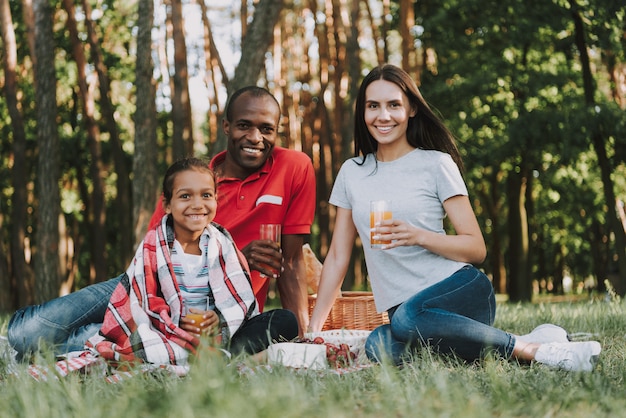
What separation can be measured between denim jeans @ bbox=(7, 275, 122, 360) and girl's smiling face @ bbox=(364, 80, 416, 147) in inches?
73.8

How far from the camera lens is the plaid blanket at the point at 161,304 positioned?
3.91 meters

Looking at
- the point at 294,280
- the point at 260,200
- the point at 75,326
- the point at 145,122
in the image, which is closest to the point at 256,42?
the point at 145,122

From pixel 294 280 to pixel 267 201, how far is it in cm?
55

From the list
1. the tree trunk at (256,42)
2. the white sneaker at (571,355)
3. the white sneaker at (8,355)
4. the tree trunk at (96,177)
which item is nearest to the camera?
the white sneaker at (571,355)

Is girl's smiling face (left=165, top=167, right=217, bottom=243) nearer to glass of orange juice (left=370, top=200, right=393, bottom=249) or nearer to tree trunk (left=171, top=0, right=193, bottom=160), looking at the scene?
glass of orange juice (left=370, top=200, right=393, bottom=249)

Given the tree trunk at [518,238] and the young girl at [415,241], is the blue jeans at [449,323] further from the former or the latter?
the tree trunk at [518,238]

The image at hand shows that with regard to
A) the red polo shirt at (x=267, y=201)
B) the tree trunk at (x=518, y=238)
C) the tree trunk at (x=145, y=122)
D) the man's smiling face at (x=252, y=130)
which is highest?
the tree trunk at (x=145, y=122)

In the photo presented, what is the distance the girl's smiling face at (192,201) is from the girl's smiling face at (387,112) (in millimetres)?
1017

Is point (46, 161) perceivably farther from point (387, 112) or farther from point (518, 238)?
point (518, 238)

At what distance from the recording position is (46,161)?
13.1 meters

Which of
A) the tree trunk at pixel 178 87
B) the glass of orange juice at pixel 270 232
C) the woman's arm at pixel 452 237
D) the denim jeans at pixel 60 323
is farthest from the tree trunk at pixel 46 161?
the woman's arm at pixel 452 237

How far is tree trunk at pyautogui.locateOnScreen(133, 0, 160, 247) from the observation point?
11109 mm

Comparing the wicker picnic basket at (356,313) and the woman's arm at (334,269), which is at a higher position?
the woman's arm at (334,269)

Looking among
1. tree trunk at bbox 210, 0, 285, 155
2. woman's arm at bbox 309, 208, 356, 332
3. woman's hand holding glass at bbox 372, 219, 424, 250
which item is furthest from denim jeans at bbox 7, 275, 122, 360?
tree trunk at bbox 210, 0, 285, 155
